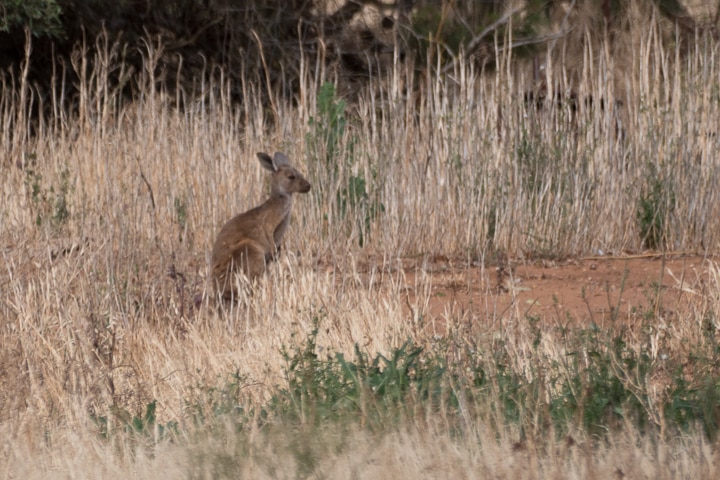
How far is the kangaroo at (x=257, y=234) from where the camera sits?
294 inches

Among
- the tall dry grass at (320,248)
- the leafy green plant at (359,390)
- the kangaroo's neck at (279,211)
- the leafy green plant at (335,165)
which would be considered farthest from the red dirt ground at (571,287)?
the leafy green plant at (359,390)

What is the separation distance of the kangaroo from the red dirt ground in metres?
1.06

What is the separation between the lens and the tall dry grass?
13.5ft

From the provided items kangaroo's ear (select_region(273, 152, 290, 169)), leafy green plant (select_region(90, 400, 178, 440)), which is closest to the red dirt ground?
kangaroo's ear (select_region(273, 152, 290, 169))

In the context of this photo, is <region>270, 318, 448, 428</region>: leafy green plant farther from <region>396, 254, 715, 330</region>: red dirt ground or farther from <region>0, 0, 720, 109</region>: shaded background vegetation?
<region>0, 0, 720, 109</region>: shaded background vegetation

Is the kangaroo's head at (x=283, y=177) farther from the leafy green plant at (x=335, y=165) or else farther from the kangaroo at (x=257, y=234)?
the leafy green plant at (x=335, y=165)

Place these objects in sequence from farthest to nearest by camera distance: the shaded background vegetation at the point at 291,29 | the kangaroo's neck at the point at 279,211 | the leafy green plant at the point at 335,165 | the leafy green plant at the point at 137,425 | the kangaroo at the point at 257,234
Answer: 1. the shaded background vegetation at the point at 291,29
2. the leafy green plant at the point at 335,165
3. the kangaroo's neck at the point at 279,211
4. the kangaroo at the point at 257,234
5. the leafy green plant at the point at 137,425

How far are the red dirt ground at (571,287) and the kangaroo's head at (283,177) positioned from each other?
3.58ft

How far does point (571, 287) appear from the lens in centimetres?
803

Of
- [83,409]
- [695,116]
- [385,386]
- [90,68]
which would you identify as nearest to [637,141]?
[695,116]

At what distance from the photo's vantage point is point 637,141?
9.77 metres

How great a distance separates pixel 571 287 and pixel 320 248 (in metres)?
1.79

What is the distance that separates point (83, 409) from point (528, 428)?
189 centimetres

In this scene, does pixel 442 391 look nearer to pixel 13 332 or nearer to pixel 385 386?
pixel 385 386
